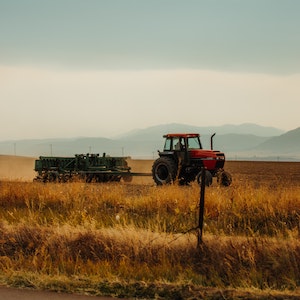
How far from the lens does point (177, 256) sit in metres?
9.66

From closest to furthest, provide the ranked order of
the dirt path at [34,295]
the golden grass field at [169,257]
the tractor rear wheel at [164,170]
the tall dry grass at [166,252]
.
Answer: the dirt path at [34,295]
the golden grass field at [169,257]
the tall dry grass at [166,252]
the tractor rear wheel at [164,170]

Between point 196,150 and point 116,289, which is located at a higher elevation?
point 196,150

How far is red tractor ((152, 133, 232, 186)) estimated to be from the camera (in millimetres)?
22511

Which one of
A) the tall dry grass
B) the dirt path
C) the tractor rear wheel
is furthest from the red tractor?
the dirt path

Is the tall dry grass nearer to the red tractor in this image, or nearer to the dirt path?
the dirt path

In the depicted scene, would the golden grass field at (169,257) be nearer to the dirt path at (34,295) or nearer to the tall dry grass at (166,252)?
the tall dry grass at (166,252)

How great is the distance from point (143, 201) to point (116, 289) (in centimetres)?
710

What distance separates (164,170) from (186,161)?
46.7 inches

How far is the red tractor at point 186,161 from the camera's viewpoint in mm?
22511

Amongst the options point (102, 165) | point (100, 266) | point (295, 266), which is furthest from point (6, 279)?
point (102, 165)

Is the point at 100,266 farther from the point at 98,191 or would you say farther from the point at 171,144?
the point at 171,144

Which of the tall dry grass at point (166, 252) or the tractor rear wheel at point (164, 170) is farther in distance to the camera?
the tractor rear wheel at point (164, 170)

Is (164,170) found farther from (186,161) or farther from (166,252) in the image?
(166,252)

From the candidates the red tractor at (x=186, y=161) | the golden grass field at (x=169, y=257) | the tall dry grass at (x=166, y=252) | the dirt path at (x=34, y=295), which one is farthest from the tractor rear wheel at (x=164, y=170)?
the dirt path at (x=34, y=295)
